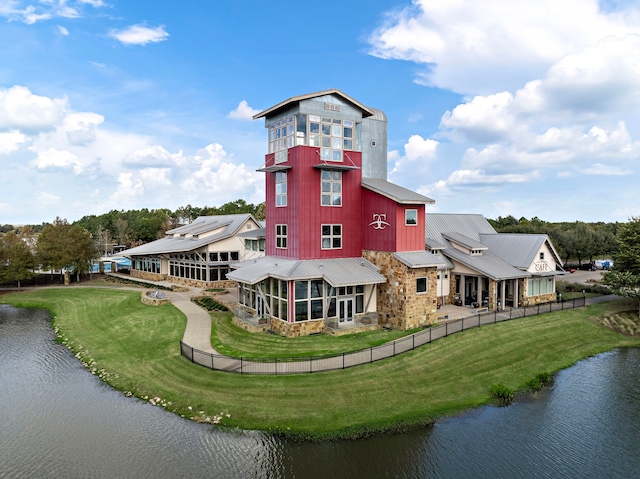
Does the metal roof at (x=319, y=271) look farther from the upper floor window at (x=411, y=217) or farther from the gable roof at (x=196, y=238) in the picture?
the gable roof at (x=196, y=238)

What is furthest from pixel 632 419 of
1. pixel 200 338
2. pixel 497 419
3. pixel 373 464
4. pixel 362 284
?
pixel 200 338

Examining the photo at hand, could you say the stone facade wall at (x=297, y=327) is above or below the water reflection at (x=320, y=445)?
above

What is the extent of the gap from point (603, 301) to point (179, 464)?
33236mm

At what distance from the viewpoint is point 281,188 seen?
1047 inches

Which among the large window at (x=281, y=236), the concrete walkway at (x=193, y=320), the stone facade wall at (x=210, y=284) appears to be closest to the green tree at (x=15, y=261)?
the concrete walkway at (x=193, y=320)

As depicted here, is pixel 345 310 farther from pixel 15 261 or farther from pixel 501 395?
pixel 15 261

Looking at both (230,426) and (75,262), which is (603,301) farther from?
(75,262)

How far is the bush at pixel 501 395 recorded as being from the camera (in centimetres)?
1678

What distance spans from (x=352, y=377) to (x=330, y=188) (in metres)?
12.3

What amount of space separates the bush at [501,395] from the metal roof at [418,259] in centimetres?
811

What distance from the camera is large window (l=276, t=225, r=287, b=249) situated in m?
26.5

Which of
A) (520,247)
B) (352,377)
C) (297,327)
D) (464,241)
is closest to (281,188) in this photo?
(297,327)

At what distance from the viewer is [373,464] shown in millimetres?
12297

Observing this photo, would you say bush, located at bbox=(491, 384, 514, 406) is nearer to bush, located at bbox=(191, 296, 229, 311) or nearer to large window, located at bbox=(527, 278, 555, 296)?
large window, located at bbox=(527, 278, 555, 296)
